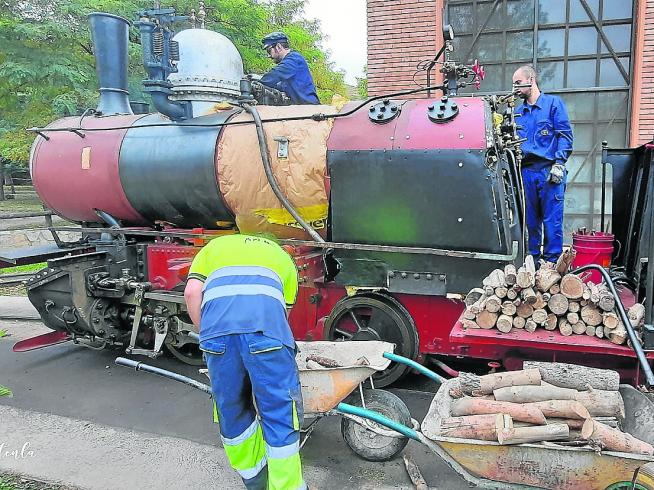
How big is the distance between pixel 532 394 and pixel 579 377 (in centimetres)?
33

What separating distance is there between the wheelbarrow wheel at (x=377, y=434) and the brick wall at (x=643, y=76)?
6195mm

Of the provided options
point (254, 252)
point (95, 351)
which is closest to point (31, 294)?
point (95, 351)

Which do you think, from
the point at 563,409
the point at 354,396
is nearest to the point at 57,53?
the point at 354,396

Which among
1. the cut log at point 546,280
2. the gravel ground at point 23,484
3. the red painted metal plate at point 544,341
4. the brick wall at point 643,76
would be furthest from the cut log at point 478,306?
the brick wall at point 643,76

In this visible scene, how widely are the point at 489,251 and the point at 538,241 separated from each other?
1645 mm

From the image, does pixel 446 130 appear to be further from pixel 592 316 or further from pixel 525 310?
pixel 592 316

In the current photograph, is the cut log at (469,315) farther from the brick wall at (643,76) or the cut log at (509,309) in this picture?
the brick wall at (643,76)

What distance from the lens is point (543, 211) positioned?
16.7ft

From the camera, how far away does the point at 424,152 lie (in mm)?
3891

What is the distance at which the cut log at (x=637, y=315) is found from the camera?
3238 mm

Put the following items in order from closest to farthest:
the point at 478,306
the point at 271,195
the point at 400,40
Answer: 1. the point at 478,306
2. the point at 271,195
3. the point at 400,40

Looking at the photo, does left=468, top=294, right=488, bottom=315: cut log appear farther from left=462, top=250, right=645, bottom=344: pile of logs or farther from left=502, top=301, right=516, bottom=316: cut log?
left=502, top=301, right=516, bottom=316: cut log

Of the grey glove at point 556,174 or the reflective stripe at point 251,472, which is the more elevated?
the grey glove at point 556,174

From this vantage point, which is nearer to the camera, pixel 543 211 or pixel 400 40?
pixel 543 211
